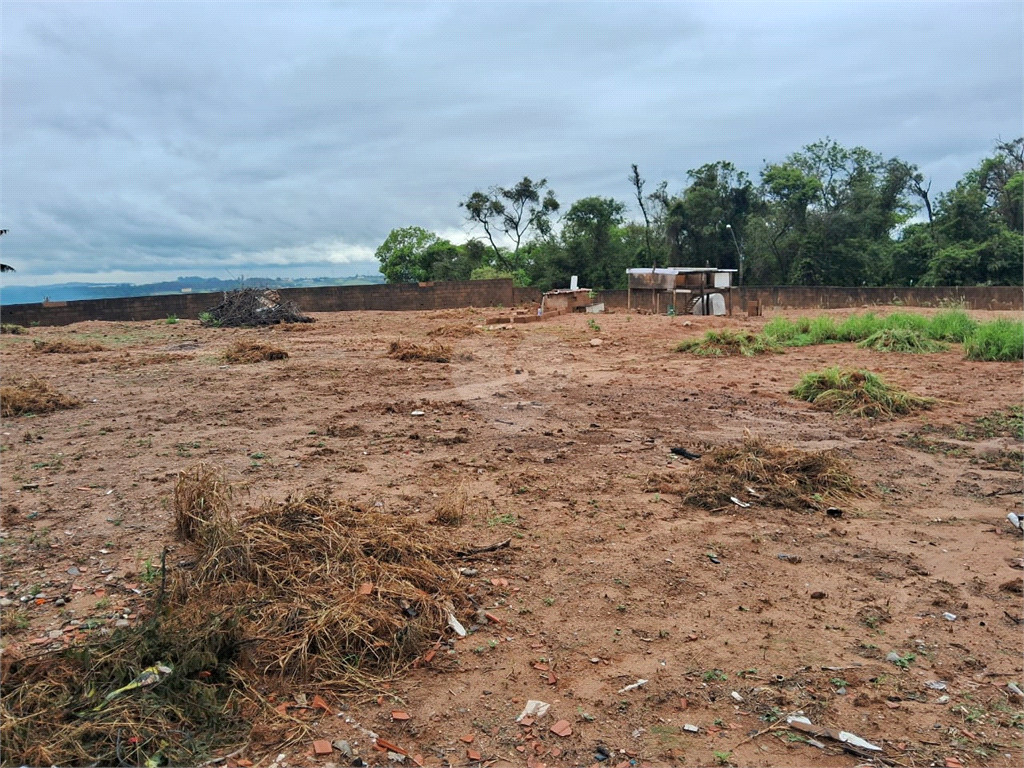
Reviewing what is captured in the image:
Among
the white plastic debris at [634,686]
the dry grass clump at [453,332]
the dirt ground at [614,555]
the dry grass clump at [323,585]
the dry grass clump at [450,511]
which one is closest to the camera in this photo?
the dirt ground at [614,555]

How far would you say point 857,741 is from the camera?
2559 mm

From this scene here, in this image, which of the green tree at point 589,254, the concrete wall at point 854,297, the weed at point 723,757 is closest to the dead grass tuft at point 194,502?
the weed at point 723,757

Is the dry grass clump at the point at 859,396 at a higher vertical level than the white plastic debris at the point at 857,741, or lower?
higher

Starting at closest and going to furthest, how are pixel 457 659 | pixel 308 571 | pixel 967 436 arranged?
pixel 457 659 → pixel 308 571 → pixel 967 436

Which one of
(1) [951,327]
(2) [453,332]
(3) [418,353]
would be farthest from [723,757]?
(2) [453,332]

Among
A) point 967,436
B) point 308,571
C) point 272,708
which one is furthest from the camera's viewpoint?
point 967,436

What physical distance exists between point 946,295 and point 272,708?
2357 cm

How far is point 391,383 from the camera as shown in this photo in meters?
9.84

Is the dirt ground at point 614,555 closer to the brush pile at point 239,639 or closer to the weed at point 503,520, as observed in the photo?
the weed at point 503,520

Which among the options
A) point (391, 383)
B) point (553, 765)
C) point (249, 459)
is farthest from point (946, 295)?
point (553, 765)

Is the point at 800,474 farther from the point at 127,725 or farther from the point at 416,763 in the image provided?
the point at 127,725

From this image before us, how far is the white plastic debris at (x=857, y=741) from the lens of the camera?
253 centimetres

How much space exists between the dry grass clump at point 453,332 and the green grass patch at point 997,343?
9401 mm

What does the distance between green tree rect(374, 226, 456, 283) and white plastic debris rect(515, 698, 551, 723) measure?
128 feet
